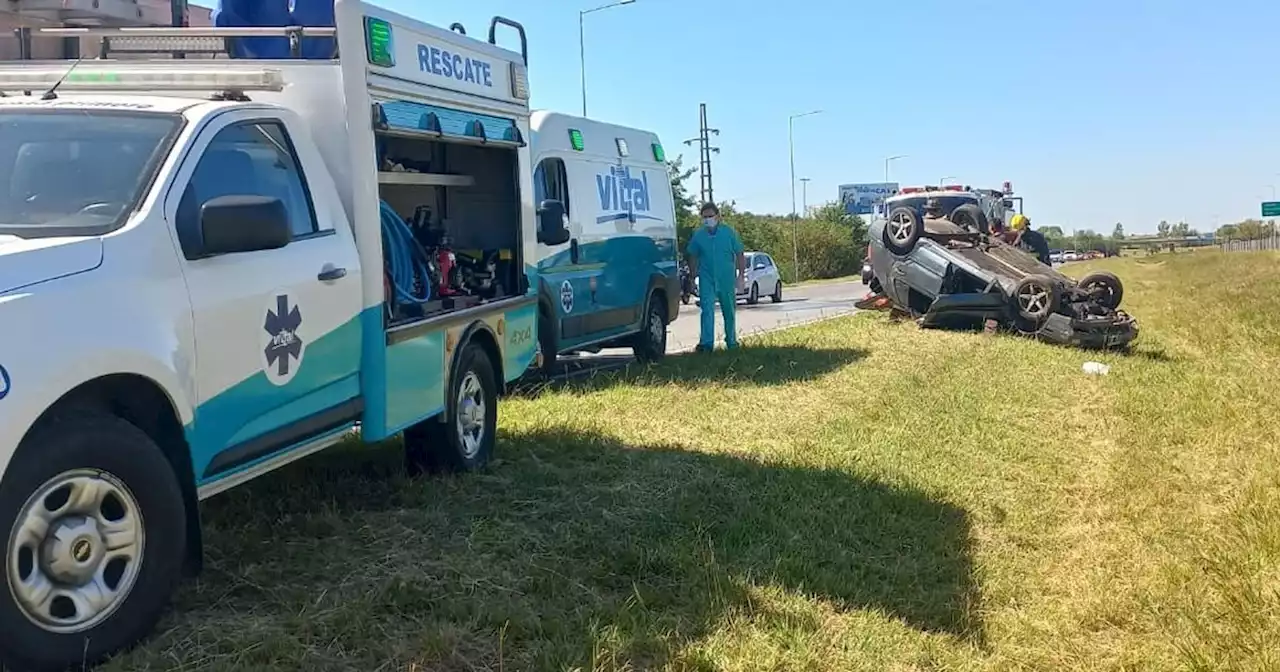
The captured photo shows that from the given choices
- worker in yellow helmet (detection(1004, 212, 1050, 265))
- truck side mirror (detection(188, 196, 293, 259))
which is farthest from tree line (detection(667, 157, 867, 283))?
truck side mirror (detection(188, 196, 293, 259))

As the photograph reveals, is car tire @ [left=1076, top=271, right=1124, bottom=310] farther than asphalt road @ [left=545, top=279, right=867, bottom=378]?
No

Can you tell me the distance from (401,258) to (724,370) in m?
5.28

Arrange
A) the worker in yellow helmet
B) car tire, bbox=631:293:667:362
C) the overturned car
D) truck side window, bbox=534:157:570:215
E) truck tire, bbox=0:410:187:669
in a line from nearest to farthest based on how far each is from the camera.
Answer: truck tire, bbox=0:410:187:669 → truck side window, bbox=534:157:570:215 → the overturned car → car tire, bbox=631:293:667:362 → the worker in yellow helmet

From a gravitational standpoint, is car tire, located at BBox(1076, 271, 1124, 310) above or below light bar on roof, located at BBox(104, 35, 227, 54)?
below

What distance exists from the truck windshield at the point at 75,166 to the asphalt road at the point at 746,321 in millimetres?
7462

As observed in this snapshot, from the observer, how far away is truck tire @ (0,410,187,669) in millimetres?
3352

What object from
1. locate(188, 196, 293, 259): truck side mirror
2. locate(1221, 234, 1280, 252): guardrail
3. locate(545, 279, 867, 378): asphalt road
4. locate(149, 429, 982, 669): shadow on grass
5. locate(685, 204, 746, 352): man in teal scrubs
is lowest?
locate(1221, 234, 1280, 252): guardrail

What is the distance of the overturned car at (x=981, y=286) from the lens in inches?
513

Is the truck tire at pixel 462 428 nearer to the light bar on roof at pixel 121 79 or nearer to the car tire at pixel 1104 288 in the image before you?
the light bar on roof at pixel 121 79

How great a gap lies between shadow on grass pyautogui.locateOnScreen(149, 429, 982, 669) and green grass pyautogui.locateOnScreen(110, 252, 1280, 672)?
0.05 ft

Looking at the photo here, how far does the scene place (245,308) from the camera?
14.4ft

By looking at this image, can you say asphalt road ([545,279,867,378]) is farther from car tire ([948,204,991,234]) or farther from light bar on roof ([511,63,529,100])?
light bar on roof ([511,63,529,100])

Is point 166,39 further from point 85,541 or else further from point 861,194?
point 861,194

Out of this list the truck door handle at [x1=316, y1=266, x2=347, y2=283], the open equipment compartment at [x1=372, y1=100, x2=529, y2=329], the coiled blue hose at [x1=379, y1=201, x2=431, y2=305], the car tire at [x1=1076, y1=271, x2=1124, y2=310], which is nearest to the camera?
the truck door handle at [x1=316, y1=266, x2=347, y2=283]
